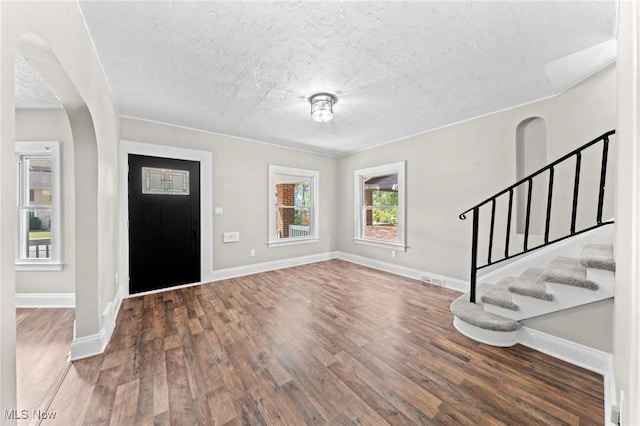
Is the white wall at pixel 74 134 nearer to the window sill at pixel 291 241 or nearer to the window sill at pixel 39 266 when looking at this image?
the window sill at pixel 39 266

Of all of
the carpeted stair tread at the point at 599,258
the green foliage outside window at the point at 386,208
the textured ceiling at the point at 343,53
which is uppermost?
the textured ceiling at the point at 343,53

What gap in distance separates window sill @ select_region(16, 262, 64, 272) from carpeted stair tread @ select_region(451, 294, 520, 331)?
189 inches

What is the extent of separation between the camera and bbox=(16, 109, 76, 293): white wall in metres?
3.03

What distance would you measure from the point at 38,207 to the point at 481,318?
5.32m

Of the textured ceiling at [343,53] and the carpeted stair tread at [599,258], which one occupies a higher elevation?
the textured ceiling at [343,53]

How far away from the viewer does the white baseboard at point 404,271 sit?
11.7 ft

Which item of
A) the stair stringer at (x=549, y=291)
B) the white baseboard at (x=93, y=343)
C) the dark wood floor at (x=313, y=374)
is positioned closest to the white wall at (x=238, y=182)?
the dark wood floor at (x=313, y=374)

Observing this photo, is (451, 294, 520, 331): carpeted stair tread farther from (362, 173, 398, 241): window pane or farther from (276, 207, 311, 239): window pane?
(276, 207, 311, 239): window pane

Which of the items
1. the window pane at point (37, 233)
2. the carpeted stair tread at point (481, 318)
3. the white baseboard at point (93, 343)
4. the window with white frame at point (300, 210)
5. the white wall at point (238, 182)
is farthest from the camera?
the window with white frame at point (300, 210)

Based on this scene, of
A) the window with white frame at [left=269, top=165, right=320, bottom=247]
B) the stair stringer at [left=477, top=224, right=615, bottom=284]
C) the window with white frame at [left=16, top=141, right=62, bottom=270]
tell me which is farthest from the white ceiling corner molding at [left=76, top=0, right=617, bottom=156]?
the window with white frame at [left=269, top=165, right=320, bottom=247]

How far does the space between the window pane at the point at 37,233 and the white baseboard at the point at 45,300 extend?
481 mm

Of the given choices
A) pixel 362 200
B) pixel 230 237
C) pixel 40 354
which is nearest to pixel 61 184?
pixel 40 354

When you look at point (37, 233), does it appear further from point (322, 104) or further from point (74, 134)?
point (322, 104)

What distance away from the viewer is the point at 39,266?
306cm
